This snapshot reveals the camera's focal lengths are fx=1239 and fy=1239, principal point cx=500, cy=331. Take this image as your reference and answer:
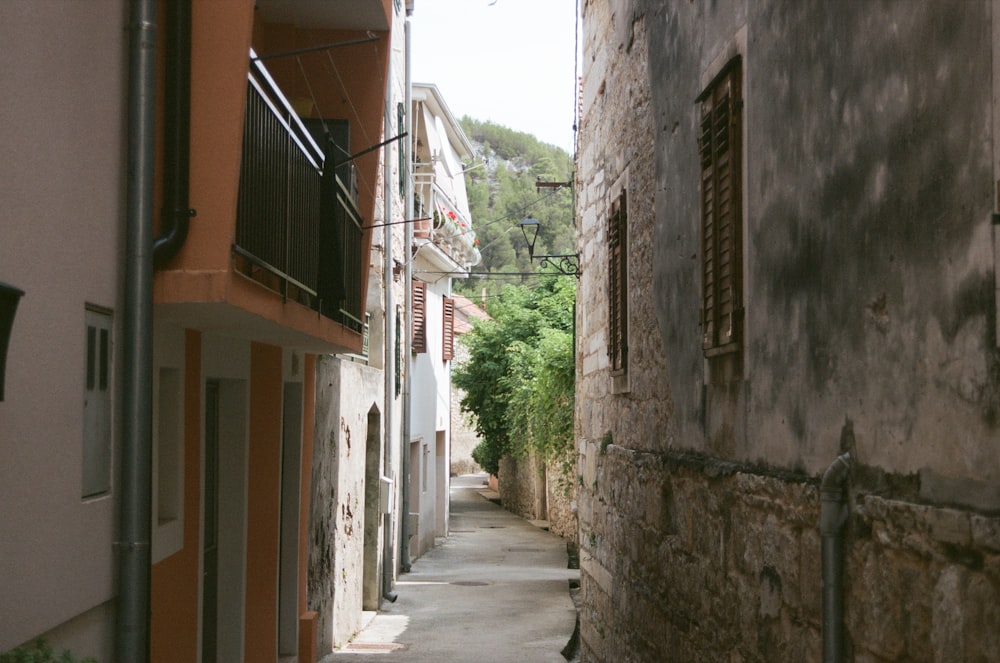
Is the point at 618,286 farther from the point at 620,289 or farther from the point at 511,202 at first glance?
the point at 511,202

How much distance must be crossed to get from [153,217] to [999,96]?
12.9 feet

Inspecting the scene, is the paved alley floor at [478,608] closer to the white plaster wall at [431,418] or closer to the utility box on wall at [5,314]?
the white plaster wall at [431,418]

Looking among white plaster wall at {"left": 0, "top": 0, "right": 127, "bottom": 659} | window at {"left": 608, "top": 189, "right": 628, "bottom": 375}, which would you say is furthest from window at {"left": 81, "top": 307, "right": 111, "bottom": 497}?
window at {"left": 608, "top": 189, "right": 628, "bottom": 375}

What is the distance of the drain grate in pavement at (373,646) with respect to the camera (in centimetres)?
1380

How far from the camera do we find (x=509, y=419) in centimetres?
3275

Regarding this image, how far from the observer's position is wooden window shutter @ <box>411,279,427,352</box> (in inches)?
1016

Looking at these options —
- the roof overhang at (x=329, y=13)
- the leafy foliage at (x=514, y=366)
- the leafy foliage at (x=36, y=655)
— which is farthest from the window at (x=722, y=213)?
the leafy foliage at (x=514, y=366)

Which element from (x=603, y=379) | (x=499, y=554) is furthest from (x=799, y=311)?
(x=499, y=554)

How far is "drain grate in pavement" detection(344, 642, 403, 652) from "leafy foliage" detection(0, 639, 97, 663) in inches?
363

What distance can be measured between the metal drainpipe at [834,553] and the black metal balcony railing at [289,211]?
3.14 metres

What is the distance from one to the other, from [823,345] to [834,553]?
0.83 metres

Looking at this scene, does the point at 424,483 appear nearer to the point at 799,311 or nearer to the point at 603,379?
the point at 603,379

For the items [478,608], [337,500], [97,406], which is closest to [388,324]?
[478,608]

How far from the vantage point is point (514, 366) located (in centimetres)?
3034
